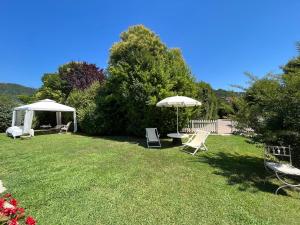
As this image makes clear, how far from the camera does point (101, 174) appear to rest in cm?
622

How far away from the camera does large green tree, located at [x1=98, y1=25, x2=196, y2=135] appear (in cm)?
1258

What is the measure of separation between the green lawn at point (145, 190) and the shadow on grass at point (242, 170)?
0.09ft

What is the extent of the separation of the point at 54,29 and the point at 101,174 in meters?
18.8

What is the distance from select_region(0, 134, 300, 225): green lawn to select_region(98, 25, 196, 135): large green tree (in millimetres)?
4651

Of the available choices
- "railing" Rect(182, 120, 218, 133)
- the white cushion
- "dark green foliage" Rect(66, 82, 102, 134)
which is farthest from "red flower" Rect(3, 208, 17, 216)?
"railing" Rect(182, 120, 218, 133)

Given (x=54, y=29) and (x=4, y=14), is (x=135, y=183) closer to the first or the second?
(x=4, y=14)

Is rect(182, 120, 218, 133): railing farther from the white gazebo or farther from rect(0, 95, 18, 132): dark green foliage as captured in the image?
rect(0, 95, 18, 132): dark green foliage

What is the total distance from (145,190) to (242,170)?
3.55 metres

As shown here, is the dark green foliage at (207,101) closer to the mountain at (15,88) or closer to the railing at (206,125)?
the railing at (206,125)

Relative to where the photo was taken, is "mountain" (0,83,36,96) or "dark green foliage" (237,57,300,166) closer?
"dark green foliage" (237,57,300,166)

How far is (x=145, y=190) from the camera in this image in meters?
5.08

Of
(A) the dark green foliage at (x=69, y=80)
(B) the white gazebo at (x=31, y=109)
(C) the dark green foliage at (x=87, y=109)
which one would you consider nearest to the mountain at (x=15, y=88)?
(A) the dark green foliage at (x=69, y=80)

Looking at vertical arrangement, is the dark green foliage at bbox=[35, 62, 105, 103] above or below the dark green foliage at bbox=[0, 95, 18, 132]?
above

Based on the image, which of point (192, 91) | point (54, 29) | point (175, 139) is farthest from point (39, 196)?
point (54, 29)
